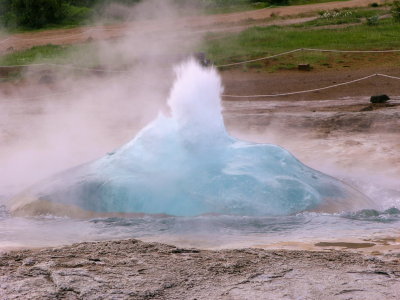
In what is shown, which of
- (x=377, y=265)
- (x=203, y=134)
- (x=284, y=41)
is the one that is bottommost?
(x=377, y=265)

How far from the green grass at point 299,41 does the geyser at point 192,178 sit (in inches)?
330

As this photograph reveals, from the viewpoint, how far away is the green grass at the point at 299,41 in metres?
15.0

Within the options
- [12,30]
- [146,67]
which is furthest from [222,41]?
[12,30]

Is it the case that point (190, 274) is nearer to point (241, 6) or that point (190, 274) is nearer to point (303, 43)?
point (303, 43)

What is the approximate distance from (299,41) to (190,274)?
12.8 meters

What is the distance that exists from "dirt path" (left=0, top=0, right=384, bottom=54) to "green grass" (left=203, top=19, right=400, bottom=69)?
1063 mm

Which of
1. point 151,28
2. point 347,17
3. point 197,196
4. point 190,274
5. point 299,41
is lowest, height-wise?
point 190,274

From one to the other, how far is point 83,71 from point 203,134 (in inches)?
333

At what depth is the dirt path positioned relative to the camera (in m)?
17.2

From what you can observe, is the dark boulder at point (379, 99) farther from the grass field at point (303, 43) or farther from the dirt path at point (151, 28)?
the dirt path at point (151, 28)

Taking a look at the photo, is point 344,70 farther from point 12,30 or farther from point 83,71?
point 12,30

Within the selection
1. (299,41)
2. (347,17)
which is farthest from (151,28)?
(347,17)

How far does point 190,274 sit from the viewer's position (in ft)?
12.6

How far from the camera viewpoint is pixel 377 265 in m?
4.00
